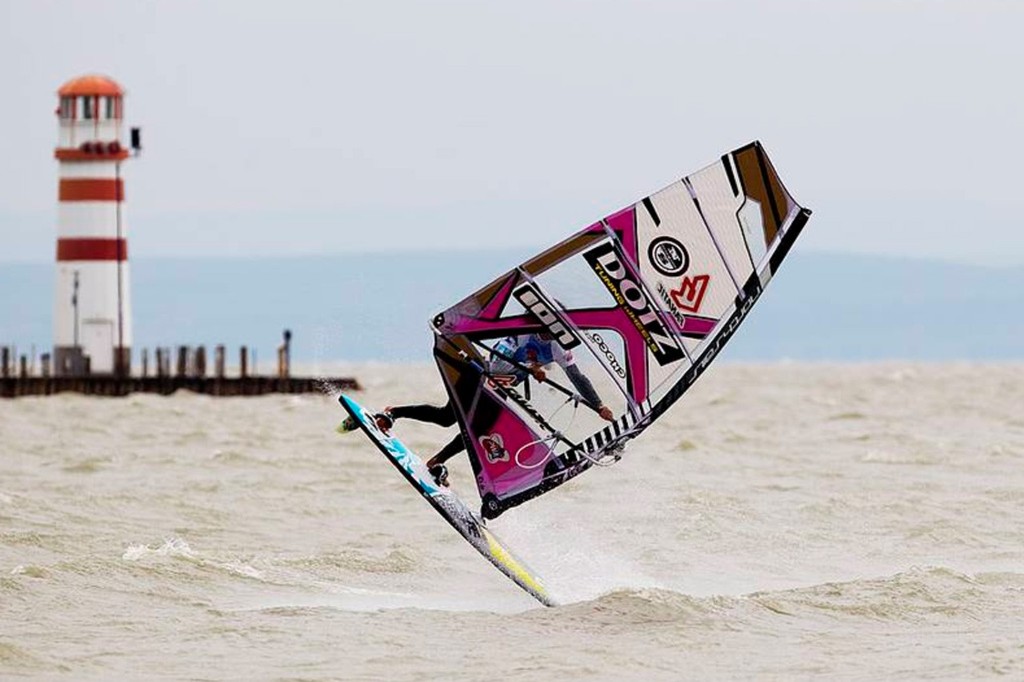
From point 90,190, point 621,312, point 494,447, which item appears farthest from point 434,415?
point 90,190

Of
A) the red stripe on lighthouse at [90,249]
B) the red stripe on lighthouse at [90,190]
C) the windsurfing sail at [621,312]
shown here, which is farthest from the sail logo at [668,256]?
the red stripe on lighthouse at [90,190]

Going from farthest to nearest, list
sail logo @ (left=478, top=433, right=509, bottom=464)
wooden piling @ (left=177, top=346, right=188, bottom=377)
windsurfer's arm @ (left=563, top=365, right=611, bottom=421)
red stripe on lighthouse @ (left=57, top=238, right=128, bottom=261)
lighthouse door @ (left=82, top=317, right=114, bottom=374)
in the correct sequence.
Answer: wooden piling @ (left=177, top=346, right=188, bottom=377) → lighthouse door @ (left=82, top=317, right=114, bottom=374) → red stripe on lighthouse @ (left=57, top=238, right=128, bottom=261) → sail logo @ (left=478, top=433, right=509, bottom=464) → windsurfer's arm @ (left=563, top=365, right=611, bottom=421)

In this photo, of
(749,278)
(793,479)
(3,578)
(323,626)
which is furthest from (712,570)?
(793,479)

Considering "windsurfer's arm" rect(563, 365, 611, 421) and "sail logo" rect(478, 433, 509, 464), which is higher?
"windsurfer's arm" rect(563, 365, 611, 421)

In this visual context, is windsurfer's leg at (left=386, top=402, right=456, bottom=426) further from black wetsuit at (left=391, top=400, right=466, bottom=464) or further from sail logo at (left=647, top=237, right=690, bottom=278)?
sail logo at (left=647, top=237, right=690, bottom=278)

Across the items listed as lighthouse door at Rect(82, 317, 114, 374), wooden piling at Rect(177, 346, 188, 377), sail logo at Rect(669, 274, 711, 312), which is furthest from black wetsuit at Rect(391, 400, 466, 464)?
wooden piling at Rect(177, 346, 188, 377)

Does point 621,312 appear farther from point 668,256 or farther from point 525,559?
point 525,559

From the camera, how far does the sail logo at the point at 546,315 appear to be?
42.7ft

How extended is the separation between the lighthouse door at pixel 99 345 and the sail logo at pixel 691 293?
30.9 m

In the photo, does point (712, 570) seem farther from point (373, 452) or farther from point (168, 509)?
point (373, 452)

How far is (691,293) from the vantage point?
43.1 ft

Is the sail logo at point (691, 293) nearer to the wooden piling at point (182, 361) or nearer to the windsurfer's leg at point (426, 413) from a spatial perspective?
the windsurfer's leg at point (426, 413)

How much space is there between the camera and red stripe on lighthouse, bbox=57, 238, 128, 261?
42.0m

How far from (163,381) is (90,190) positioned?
4723 millimetres
